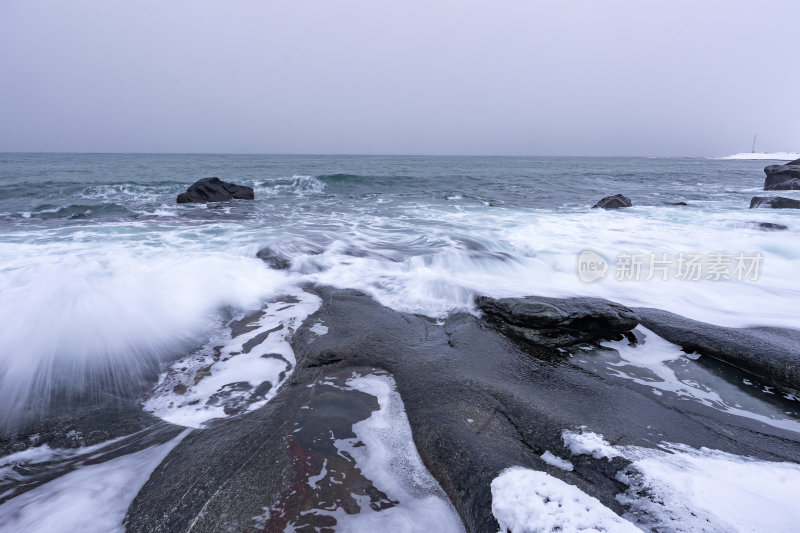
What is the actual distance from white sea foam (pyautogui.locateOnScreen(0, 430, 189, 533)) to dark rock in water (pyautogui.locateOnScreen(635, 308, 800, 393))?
414 cm

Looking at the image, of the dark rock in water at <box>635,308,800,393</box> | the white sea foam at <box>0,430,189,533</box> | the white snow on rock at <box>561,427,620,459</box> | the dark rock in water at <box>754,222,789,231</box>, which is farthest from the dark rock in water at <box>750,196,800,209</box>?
the white sea foam at <box>0,430,189,533</box>

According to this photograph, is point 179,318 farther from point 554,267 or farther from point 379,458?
point 554,267

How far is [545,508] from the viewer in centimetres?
147

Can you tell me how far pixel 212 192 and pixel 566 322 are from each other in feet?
47.9

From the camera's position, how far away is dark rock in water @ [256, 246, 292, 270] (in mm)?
5650

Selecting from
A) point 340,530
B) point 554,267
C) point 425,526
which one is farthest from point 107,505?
point 554,267

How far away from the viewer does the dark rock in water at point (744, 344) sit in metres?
2.75

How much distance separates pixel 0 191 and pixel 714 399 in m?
23.1

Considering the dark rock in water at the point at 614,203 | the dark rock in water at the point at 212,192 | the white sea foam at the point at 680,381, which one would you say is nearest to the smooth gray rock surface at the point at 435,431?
the white sea foam at the point at 680,381

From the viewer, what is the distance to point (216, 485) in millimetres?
1751

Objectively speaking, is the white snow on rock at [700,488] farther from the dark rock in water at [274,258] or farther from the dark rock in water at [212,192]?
the dark rock in water at [212,192]

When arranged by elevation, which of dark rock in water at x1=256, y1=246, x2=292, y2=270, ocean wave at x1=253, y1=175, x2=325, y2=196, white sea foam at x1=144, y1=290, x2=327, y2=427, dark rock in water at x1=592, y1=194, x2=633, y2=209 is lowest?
white sea foam at x1=144, y1=290, x2=327, y2=427

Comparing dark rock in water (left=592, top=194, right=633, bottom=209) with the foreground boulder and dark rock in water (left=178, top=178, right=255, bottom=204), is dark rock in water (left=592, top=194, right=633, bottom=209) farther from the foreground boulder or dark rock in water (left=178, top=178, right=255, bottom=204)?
dark rock in water (left=178, top=178, right=255, bottom=204)

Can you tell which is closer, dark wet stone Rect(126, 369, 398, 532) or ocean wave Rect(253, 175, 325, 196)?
dark wet stone Rect(126, 369, 398, 532)
